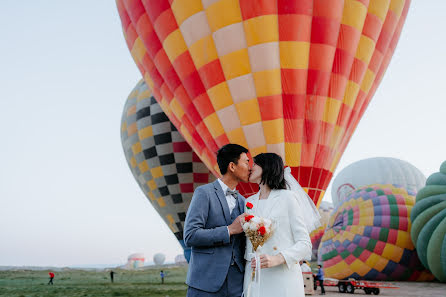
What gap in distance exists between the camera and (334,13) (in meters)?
5.75

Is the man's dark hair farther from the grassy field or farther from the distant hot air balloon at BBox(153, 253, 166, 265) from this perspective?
the distant hot air balloon at BBox(153, 253, 166, 265)

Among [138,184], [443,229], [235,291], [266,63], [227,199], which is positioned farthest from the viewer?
[138,184]

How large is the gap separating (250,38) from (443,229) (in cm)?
717

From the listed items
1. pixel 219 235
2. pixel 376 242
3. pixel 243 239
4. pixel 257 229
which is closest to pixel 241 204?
pixel 243 239

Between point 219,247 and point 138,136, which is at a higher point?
point 138,136

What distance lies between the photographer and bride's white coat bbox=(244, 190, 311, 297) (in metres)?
1.99

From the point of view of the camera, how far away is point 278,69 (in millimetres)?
5688

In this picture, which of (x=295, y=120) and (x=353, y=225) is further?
(x=353, y=225)

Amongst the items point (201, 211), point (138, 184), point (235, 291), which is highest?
point (138, 184)

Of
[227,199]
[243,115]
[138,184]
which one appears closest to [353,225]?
[138,184]

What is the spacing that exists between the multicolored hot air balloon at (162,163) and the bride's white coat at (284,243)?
8.33m

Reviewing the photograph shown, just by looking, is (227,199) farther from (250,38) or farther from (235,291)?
(250,38)

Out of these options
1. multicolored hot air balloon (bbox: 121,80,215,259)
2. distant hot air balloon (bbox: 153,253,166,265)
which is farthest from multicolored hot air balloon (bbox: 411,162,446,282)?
distant hot air balloon (bbox: 153,253,166,265)

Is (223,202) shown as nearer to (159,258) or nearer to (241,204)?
(241,204)
